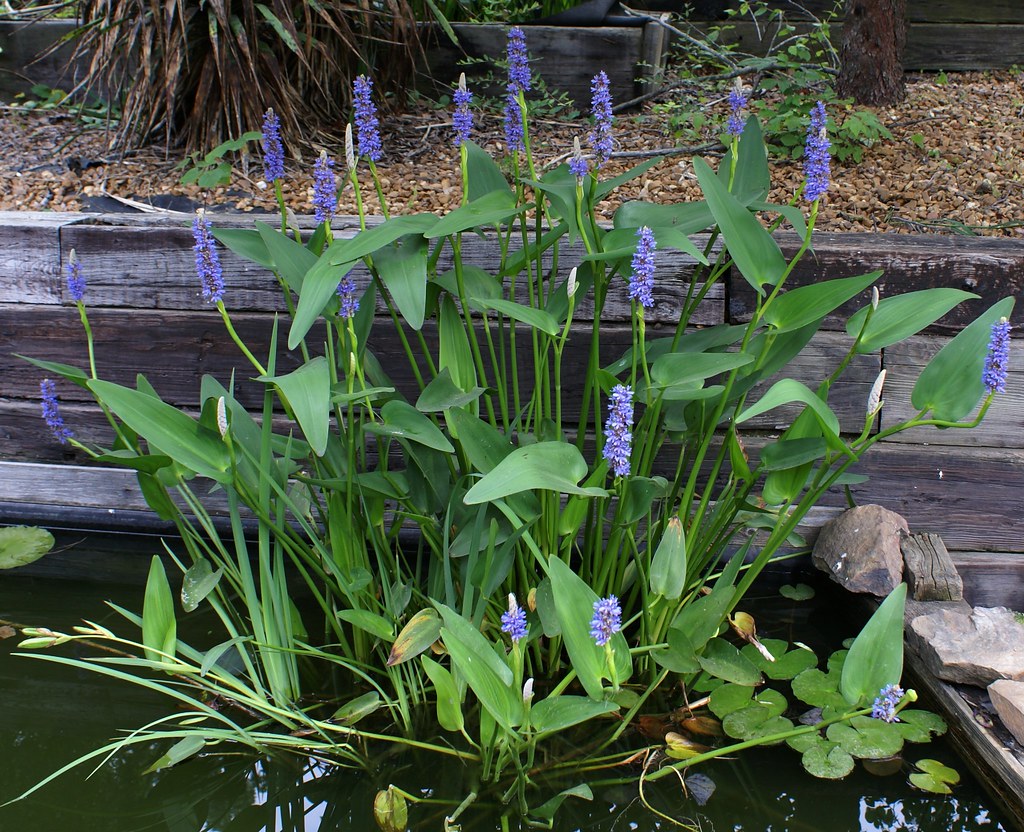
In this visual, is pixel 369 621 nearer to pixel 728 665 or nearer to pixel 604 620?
pixel 604 620

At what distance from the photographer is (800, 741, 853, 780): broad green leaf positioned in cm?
147

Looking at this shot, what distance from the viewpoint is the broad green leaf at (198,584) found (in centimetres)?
137

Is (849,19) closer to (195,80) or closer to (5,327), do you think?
(195,80)

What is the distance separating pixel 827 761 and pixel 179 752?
1.08 meters

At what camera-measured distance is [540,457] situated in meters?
1.19

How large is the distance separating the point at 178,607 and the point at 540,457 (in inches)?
46.5

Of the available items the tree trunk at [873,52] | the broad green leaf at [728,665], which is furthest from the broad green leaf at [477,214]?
the tree trunk at [873,52]

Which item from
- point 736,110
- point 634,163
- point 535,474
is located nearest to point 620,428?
point 535,474

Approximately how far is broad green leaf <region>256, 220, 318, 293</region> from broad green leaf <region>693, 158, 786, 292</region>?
24.4 inches

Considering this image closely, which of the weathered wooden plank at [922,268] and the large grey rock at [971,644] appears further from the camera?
the weathered wooden plank at [922,268]

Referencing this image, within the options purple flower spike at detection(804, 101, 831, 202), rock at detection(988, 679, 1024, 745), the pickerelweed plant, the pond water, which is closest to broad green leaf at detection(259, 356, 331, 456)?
the pickerelweed plant

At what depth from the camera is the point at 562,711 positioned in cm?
120

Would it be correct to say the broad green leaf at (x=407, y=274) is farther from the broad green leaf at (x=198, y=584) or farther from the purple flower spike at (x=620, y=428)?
the broad green leaf at (x=198, y=584)

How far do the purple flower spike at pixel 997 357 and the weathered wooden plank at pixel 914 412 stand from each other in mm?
766
